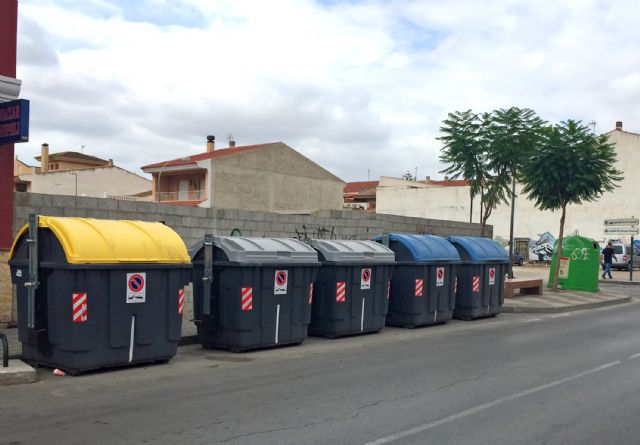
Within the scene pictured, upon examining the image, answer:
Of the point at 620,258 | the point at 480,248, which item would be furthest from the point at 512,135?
the point at 620,258

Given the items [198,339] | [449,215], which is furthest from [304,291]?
[449,215]

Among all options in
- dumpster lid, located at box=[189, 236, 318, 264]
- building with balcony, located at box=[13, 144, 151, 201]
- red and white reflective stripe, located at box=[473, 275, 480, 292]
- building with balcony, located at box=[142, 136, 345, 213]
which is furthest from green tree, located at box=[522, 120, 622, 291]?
building with balcony, located at box=[13, 144, 151, 201]

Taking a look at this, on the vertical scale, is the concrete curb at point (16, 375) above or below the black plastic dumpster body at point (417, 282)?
below

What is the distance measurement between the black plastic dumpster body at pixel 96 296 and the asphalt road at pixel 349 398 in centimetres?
34

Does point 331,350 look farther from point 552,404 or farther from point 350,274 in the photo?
point 552,404

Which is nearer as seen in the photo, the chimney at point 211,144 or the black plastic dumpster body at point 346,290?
the black plastic dumpster body at point 346,290

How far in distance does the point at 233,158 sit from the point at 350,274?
38199 millimetres

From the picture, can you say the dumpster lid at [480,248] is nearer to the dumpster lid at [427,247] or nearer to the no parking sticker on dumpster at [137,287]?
the dumpster lid at [427,247]

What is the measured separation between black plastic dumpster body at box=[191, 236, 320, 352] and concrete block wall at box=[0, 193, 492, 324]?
273cm

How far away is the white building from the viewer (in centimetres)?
4916

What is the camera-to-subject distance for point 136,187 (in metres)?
62.4

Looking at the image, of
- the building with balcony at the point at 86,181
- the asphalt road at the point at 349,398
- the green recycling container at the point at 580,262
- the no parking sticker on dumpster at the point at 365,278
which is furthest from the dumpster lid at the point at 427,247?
the building with balcony at the point at 86,181

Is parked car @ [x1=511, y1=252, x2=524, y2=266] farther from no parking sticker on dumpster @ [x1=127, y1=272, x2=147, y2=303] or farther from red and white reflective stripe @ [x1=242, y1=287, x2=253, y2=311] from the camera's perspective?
no parking sticker on dumpster @ [x1=127, y1=272, x2=147, y2=303]

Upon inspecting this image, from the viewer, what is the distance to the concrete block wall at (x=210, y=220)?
11.2 meters
